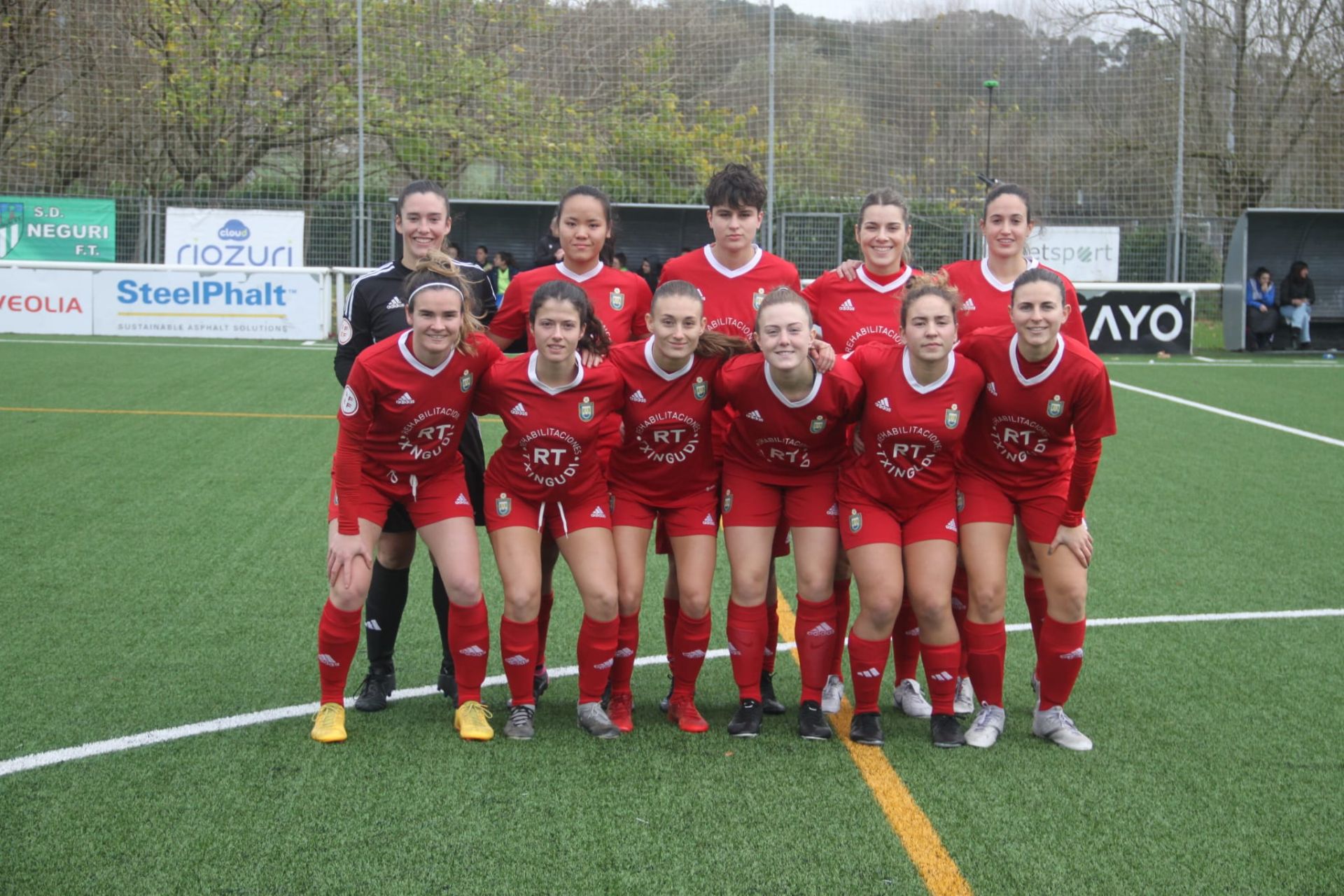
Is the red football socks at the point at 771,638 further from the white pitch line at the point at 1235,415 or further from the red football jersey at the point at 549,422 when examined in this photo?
the white pitch line at the point at 1235,415

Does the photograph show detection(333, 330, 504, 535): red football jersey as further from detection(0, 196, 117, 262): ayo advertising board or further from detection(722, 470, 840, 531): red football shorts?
detection(0, 196, 117, 262): ayo advertising board

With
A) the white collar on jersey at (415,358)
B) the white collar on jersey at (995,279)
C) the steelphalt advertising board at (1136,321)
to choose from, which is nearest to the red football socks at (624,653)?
the white collar on jersey at (415,358)

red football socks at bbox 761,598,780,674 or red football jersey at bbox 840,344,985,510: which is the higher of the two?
red football jersey at bbox 840,344,985,510

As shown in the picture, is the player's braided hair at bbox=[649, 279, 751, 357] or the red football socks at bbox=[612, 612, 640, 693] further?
the red football socks at bbox=[612, 612, 640, 693]

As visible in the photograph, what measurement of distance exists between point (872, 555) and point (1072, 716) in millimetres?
934

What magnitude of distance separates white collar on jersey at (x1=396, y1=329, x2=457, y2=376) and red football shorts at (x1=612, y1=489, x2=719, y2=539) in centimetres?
69

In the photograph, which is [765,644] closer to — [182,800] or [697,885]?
[697,885]

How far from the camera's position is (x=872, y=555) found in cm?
385

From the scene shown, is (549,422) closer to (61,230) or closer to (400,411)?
(400,411)

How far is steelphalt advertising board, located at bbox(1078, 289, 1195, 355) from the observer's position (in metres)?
16.2

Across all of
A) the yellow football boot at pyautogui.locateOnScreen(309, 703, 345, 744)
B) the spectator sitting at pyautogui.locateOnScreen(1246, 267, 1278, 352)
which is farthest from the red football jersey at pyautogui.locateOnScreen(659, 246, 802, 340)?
the spectator sitting at pyautogui.locateOnScreen(1246, 267, 1278, 352)

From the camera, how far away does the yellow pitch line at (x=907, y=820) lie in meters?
2.95

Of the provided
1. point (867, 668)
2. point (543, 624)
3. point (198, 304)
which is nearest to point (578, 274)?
point (543, 624)

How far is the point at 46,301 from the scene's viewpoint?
15.5 metres
